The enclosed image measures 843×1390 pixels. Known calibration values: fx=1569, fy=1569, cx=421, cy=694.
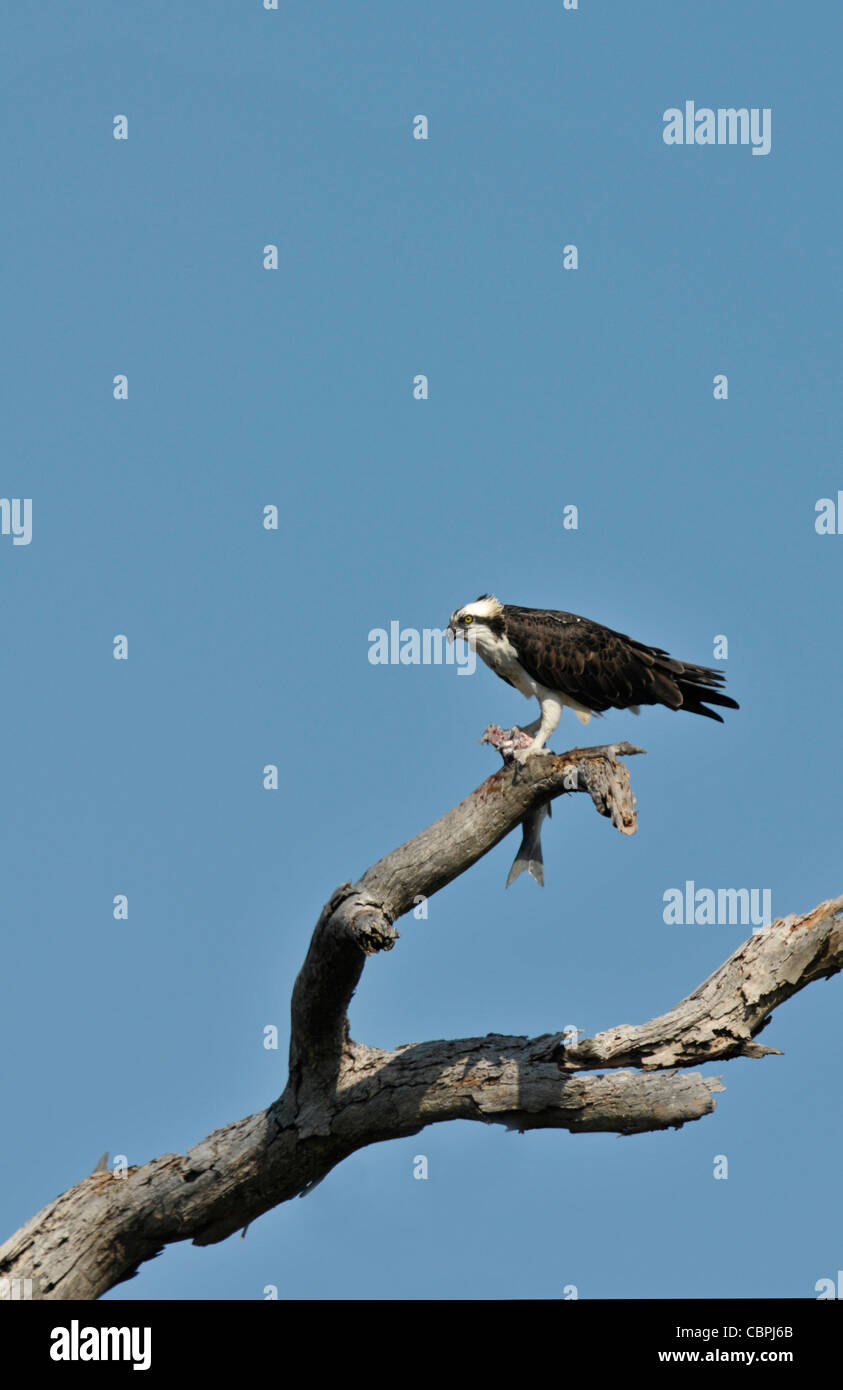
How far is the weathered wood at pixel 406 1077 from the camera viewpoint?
10508mm

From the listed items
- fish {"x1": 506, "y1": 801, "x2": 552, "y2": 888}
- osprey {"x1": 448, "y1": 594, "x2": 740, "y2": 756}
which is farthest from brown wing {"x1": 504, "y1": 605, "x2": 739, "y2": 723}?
fish {"x1": 506, "y1": 801, "x2": 552, "y2": 888}

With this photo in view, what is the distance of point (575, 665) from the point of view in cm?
1288

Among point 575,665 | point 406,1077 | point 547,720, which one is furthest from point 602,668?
point 406,1077

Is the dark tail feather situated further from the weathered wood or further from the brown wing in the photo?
the weathered wood

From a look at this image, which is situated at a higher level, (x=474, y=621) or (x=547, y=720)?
(x=474, y=621)

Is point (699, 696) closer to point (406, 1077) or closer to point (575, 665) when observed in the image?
point (575, 665)

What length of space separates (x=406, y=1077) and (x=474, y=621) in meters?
3.95

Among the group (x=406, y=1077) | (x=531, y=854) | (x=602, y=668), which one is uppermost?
(x=602, y=668)

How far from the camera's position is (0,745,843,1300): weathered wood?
1051cm

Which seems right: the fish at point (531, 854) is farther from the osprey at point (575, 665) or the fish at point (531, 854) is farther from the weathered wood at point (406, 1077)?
the osprey at point (575, 665)

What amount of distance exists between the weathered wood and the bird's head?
8.72 ft
